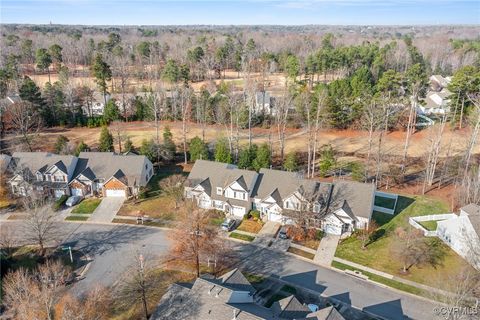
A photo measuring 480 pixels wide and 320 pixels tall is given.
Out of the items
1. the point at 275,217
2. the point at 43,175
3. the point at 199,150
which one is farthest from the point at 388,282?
the point at 43,175

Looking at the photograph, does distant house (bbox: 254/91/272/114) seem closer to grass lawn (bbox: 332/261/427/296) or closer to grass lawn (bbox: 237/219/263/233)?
grass lawn (bbox: 237/219/263/233)

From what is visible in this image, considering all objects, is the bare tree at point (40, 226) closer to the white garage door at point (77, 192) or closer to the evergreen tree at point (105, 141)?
the white garage door at point (77, 192)

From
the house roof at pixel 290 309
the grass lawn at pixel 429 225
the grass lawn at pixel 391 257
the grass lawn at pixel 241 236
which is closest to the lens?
the house roof at pixel 290 309

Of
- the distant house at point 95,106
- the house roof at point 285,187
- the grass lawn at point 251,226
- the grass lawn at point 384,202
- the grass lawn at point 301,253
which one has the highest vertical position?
the distant house at point 95,106

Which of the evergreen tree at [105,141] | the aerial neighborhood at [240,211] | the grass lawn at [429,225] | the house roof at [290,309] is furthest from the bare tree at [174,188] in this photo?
the grass lawn at [429,225]

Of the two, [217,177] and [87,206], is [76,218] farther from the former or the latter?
[217,177]

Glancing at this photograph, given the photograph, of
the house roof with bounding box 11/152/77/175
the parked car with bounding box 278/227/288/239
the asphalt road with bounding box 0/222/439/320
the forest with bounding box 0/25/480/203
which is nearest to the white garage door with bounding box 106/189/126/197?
the house roof with bounding box 11/152/77/175
